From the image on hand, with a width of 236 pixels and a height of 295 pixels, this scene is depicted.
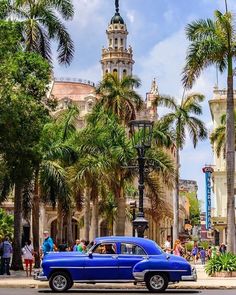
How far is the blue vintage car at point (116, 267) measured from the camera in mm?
19656

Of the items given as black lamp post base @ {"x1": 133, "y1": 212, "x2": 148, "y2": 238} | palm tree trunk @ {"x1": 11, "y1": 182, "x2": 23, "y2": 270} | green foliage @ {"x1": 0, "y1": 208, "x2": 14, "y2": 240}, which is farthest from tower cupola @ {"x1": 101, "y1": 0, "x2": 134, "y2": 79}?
black lamp post base @ {"x1": 133, "y1": 212, "x2": 148, "y2": 238}

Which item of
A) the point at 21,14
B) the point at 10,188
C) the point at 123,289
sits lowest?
the point at 123,289

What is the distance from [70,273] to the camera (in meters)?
19.8

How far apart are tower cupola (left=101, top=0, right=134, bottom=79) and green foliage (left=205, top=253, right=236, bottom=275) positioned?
8666cm

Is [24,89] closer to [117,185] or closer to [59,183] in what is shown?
[59,183]

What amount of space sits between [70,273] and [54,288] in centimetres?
67

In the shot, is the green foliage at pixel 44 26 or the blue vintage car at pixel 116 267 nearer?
the blue vintage car at pixel 116 267

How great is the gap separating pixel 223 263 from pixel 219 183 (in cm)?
4172

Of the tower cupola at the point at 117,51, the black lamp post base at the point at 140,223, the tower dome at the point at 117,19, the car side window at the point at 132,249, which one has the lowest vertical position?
the car side window at the point at 132,249

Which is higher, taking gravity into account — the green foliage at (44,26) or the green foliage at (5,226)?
the green foliage at (44,26)

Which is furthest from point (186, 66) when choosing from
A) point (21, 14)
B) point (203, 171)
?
point (203, 171)

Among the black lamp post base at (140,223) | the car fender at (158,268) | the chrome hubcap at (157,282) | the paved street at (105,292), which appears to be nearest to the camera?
the paved street at (105,292)

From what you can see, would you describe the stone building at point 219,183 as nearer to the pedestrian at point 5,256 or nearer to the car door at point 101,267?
the pedestrian at point 5,256

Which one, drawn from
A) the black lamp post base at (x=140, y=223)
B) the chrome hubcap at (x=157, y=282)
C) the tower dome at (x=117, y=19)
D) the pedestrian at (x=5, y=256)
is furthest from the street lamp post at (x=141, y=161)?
the tower dome at (x=117, y=19)
